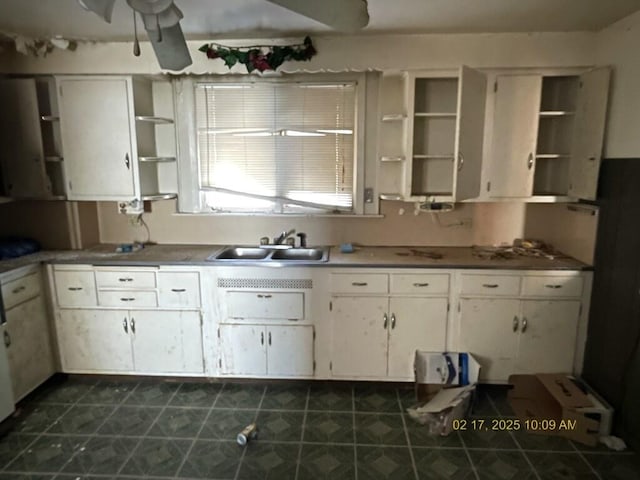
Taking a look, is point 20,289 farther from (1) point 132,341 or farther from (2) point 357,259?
(2) point 357,259

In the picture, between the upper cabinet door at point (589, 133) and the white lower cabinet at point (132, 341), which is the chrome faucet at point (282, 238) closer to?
the white lower cabinet at point (132, 341)

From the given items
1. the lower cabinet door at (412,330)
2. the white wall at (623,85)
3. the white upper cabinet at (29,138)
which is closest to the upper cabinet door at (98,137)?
the white upper cabinet at (29,138)

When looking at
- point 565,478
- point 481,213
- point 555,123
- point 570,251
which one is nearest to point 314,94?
point 481,213

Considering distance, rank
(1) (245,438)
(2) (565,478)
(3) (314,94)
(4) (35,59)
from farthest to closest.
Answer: (3) (314,94) < (4) (35,59) < (1) (245,438) < (2) (565,478)

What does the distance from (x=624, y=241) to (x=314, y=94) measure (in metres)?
2.25

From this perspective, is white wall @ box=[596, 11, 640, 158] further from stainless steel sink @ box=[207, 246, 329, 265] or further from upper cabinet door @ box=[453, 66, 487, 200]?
stainless steel sink @ box=[207, 246, 329, 265]

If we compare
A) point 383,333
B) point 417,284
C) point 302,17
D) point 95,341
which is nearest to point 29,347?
point 95,341

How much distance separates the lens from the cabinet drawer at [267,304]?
9.36ft

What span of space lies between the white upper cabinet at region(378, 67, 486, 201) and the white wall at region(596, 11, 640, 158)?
29.2 inches

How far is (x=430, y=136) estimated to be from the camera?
3127 mm

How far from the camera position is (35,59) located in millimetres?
2922

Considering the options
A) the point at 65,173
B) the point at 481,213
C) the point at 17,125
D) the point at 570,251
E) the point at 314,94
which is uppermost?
the point at 314,94

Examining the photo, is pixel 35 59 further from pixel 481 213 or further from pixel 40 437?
pixel 481 213

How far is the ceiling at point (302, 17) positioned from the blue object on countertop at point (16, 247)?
1.44 metres
